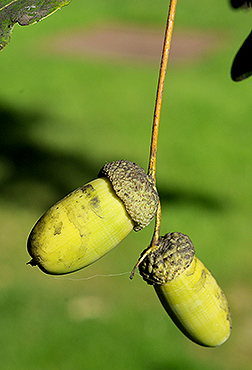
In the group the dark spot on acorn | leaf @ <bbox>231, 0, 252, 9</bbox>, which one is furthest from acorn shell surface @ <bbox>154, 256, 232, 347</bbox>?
leaf @ <bbox>231, 0, 252, 9</bbox>

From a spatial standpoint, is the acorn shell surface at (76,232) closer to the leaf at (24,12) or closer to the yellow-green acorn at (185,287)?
the yellow-green acorn at (185,287)

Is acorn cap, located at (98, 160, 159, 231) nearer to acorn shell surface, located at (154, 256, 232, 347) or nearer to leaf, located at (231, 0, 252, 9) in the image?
acorn shell surface, located at (154, 256, 232, 347)

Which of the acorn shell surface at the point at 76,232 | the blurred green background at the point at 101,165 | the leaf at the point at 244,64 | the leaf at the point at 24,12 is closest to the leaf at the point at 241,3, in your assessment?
the leaf at the point at 244,64

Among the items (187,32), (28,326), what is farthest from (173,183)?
(187,32)

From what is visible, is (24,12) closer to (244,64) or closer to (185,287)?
(244,64)

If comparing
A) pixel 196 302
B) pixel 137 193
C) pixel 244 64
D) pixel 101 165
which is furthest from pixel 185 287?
pixel 101 165
